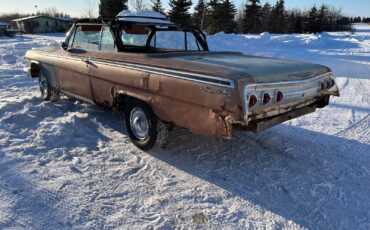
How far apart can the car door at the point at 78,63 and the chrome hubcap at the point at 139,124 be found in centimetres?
105

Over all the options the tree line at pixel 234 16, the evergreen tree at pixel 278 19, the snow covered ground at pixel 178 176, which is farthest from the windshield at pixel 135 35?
the evergreen tree at pixel 278 19

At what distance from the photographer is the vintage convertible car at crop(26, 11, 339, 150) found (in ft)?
11.1

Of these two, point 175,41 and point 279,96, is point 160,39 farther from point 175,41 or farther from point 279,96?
point 279,96

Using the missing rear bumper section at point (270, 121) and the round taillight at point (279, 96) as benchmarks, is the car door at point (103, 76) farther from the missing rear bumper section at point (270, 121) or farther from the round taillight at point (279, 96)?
the round taillight at point (279, 96)

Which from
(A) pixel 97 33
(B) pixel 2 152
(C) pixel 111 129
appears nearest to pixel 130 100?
(C) pixel 111 129

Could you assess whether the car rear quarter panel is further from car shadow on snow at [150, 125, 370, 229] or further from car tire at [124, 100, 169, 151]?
car shadow on snow at [150, 125, 370, 229]

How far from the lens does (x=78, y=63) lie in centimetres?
538

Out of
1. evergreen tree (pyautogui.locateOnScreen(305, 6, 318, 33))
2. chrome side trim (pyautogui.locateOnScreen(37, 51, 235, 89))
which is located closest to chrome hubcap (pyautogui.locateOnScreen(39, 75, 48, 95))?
chrome side trim (pyautogui.locateOnScreen(37, 51, 235, 89))

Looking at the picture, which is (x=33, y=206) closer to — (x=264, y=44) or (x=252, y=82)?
(x=252, y=82)

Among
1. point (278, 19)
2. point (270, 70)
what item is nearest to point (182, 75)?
point (270, 70)

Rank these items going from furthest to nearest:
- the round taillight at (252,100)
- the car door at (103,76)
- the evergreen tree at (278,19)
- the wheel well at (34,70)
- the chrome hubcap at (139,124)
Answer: the evergreen tree at (278,19) → the wheel well at (34,70) → the car door at (103,76) → the chrome hubcap at (139,124) → the round taillight at (252,100)

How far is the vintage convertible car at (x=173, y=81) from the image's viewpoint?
337 cm

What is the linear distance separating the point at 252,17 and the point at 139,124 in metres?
45.7

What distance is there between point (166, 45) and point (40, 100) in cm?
288
